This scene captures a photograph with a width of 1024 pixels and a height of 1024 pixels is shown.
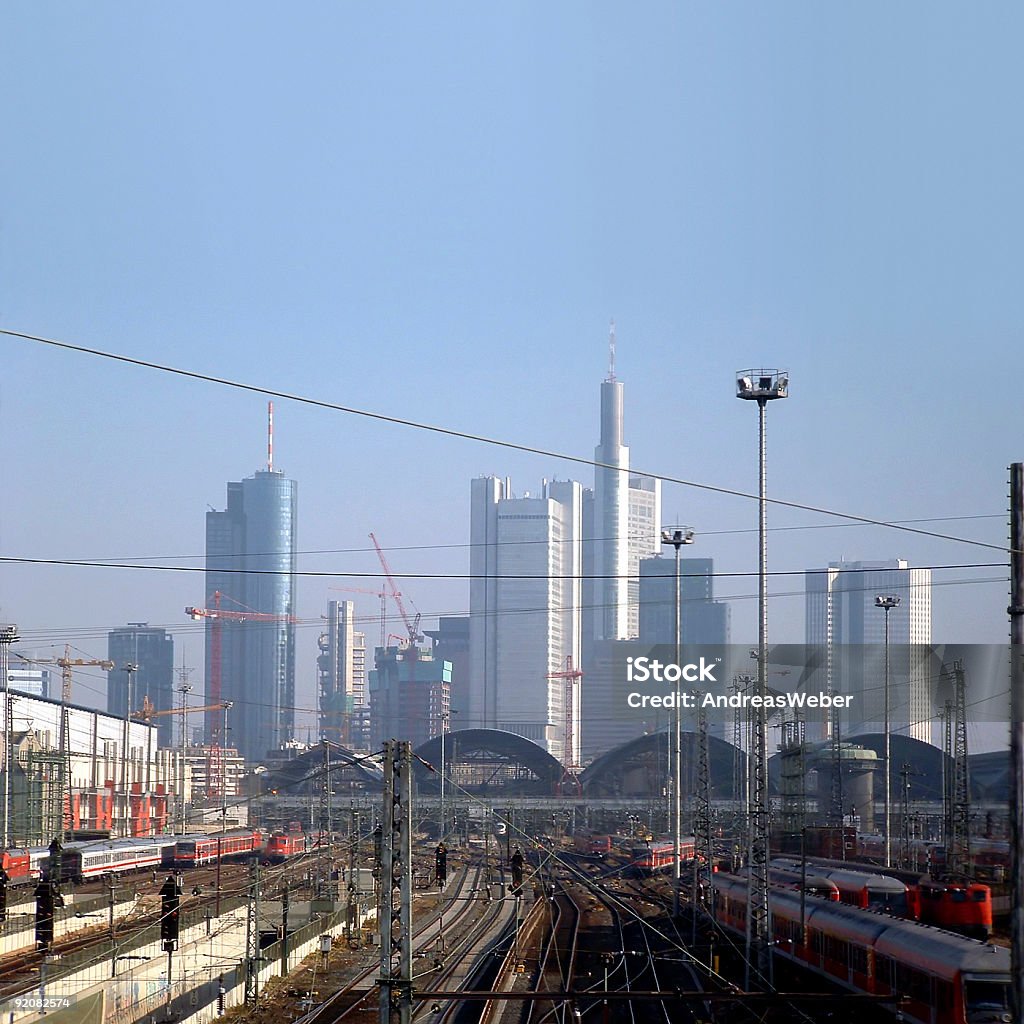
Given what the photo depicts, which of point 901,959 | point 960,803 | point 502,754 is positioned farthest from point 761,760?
point 502,754

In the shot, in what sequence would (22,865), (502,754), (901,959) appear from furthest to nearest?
(502,754) → (22,865) → (901,959)

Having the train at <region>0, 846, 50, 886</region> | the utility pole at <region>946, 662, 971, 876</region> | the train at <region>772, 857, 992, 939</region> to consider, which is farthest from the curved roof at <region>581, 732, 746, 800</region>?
the train at <region>772, 857, 992, 939</region>

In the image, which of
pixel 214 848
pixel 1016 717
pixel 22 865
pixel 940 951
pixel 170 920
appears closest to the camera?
pixel 1016 717

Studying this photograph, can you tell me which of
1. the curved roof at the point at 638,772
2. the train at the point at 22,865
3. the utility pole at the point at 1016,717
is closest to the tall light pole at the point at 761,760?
the utility pole at the point at 1016,717

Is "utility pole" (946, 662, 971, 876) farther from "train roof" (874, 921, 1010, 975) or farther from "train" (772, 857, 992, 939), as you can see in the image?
"train roof" (874, 921, 1010, 975)

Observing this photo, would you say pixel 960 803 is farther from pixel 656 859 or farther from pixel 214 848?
pixel 214 848

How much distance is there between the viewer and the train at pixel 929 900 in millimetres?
27656

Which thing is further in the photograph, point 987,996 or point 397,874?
point 987,996

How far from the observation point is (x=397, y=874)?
17422 mm

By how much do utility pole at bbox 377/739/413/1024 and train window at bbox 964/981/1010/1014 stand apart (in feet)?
29.9

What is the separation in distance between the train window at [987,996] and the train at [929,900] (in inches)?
212

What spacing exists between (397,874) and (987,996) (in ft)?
31.4

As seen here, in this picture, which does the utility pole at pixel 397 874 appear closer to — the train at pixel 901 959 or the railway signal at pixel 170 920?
the train at pixel 901 959

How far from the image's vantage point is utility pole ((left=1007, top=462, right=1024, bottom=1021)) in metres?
13.8
